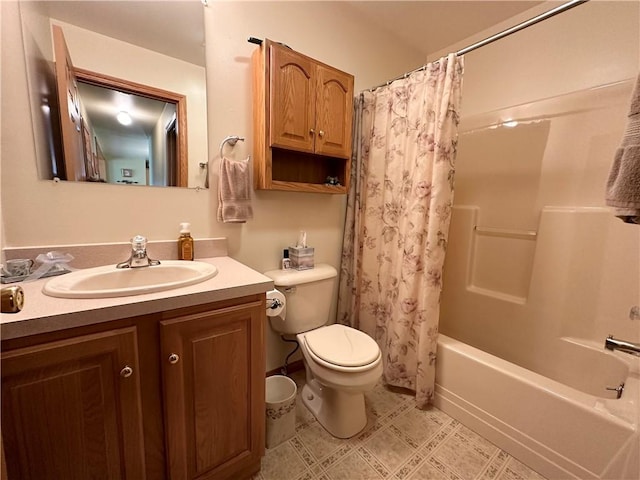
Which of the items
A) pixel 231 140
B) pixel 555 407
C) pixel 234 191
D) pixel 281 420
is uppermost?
pixel 231 140

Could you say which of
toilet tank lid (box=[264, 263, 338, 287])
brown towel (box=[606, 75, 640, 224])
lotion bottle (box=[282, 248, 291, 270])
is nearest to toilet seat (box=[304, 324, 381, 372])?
toilet tank lid (box=[264, 263, 338, 287])

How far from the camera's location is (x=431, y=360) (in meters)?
1.42

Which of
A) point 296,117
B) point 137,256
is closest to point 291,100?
point 296,117

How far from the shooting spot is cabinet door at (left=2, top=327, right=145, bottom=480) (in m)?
0.62

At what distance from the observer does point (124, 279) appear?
1013 millimetres

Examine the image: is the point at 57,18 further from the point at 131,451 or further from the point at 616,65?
the point at 616,65

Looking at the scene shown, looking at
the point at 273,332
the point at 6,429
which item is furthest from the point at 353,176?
the point at 6,429

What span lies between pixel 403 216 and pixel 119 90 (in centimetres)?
146

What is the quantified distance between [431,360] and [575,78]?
1848mm

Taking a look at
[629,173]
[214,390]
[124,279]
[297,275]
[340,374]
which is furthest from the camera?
[297,275]

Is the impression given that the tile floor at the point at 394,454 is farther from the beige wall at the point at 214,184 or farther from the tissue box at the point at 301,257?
the tissue box at the point at 301,257

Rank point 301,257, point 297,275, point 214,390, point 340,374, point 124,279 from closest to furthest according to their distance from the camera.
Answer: point 214,390 < point 124,279 < point 340,374 < point 297,275 < point 301,257

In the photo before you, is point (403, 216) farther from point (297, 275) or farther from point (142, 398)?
point (142, 398)

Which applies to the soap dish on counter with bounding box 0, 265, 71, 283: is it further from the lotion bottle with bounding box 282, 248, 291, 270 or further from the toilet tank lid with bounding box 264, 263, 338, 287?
the lotion bottle with bounding box 282, 248, 291, 270
